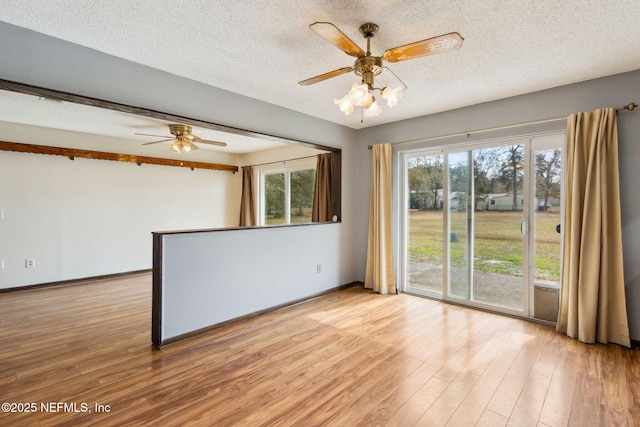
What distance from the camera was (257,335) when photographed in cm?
302

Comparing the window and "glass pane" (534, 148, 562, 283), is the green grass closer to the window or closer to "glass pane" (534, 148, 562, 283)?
"glass pane" (534, 148, 562, 283)

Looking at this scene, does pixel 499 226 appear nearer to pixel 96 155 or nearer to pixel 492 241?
pixel 492 241

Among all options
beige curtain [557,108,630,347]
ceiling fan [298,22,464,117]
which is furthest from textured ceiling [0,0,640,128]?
beige curtain [557,108,630,347]

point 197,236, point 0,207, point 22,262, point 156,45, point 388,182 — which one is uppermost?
point 156,45

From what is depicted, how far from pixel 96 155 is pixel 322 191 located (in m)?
3.90

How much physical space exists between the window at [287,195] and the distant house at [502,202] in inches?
125

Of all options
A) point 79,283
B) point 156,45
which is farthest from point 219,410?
point 79,283

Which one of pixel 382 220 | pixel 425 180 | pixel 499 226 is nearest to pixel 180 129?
pixel 382 220

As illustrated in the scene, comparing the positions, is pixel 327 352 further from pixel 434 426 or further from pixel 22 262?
pixel 22 262

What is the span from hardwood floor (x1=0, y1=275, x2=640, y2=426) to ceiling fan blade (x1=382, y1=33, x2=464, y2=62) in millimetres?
2228

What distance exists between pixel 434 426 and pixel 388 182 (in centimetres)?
314

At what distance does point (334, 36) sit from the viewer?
1747 mm

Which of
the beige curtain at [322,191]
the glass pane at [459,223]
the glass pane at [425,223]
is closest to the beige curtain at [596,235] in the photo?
the glass pane at [459,223]

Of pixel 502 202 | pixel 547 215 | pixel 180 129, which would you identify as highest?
pixel 180 129
